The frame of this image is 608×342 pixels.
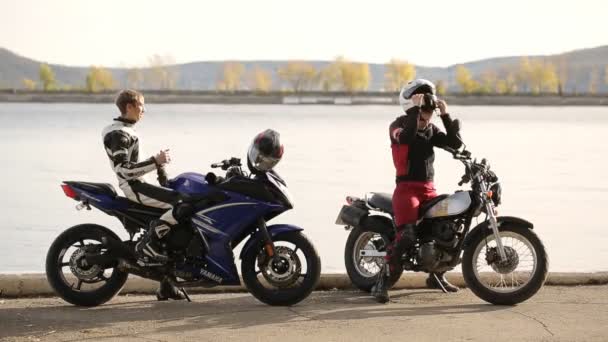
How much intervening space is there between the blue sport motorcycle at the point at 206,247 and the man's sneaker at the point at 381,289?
1.63ft

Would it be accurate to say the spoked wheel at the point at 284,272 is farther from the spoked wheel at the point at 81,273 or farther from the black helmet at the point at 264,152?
the spoked wheel at the point at 81,273

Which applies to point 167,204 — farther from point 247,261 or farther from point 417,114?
point 417,114

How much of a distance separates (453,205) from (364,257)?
101cm

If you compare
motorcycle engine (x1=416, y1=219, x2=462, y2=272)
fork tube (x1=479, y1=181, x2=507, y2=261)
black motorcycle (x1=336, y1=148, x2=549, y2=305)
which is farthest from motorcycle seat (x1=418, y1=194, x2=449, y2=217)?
fork tube (x1=479, y1=181, x2=507, y2=261)

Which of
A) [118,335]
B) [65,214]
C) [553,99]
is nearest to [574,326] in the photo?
[118,335]

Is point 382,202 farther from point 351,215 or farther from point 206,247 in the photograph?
point 206,247

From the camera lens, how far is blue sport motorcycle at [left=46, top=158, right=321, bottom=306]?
7.32 m

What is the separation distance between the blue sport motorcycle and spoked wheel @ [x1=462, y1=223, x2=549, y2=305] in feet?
3.57

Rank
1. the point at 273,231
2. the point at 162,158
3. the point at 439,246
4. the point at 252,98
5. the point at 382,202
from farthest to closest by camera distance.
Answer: the point at 252,98 → the point at 382,202 → the point at 439,246 → the point at 273,231 → the point at 162,158

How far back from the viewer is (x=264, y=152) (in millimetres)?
7266

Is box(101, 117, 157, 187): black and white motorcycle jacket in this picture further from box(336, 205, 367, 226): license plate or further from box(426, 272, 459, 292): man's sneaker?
box(426, 272, 459, 292): man's sneaker

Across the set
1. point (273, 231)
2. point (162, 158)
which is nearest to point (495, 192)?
point (273, 231)

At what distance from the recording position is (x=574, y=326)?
21.6ft

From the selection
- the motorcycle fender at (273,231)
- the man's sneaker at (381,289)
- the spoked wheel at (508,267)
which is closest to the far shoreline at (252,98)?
the man's sneaker at (381,289)
